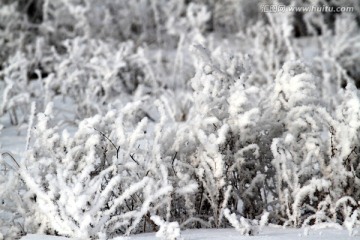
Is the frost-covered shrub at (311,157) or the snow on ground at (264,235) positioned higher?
the frost-covered shrub at (311,157)

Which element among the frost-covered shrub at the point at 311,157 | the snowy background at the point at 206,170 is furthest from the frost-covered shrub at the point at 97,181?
the frost-covered shrub at the point at 311,157

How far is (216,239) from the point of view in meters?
1.95

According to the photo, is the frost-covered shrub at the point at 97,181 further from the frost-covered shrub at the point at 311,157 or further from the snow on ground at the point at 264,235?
the frost-covered shrub at the point at 311,157

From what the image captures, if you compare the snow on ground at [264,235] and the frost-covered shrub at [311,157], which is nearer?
the snow on ground at [264,235]

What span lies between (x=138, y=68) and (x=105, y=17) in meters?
1.11

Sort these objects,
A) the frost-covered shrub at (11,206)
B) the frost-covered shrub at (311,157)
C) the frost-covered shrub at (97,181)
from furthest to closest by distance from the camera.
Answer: the frost-covered shrub at (311,157) < the frost-covered shrub at (11,206) < the frost-covered shrub at (97,181)

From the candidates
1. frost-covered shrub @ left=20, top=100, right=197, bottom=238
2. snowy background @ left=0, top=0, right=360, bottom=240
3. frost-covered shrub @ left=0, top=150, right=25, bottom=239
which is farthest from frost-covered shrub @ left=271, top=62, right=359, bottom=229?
frost-covered shrub @ left=0, top=150, right=25, bottom=239

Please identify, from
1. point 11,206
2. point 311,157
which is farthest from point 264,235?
point 11,206

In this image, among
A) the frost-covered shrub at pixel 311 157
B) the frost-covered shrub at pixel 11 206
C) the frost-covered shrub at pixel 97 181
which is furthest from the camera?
the frost-covered shrub at pixel 311 157

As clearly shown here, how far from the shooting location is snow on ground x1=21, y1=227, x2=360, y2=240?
1944 mm

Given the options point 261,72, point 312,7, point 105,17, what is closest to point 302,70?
point 261,72

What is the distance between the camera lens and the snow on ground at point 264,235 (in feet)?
6.38

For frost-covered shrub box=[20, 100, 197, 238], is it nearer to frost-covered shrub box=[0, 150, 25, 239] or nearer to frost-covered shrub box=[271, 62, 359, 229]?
frost-covered shrub box=[0, 150, 25, 239]

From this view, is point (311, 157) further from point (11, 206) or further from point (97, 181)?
point (11, 206)
